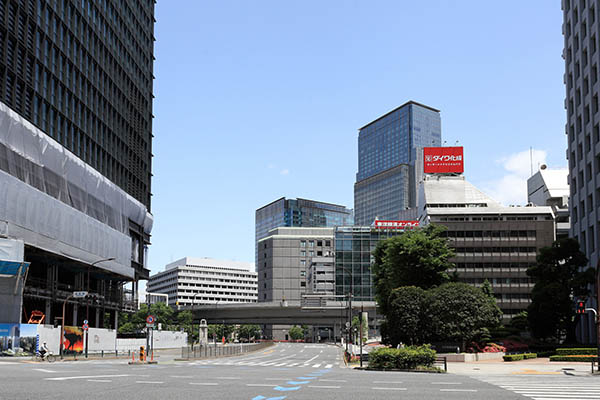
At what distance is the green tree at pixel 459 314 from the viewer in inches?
2458

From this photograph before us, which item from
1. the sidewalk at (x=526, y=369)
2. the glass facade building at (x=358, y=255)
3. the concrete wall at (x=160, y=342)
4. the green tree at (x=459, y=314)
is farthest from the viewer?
the glass facade building at (x=358, y=255)

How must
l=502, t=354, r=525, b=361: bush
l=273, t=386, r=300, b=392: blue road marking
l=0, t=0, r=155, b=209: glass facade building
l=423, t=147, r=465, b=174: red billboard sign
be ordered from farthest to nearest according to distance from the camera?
l=423, t=147, r=465, b=174: red billboard sign → l=0, t=0, r=155, b=209: glass facade building → l=502, t=354, r=525, b=361: bush → l=273, t=386, r=300, b=392: blue road marking

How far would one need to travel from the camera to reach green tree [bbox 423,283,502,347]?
62.4 meters

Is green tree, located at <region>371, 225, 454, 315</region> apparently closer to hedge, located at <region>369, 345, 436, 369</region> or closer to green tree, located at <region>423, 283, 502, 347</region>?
green tree, located at <region>423, 283, 502, 347</region>

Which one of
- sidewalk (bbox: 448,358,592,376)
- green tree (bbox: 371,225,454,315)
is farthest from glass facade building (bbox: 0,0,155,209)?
sidewalk (bbox: 448,358,592,376)

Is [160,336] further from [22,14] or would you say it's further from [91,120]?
[22,14]

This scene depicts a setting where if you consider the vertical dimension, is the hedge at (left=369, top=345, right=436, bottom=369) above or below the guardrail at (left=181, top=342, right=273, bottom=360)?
above

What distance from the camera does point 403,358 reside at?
133ft

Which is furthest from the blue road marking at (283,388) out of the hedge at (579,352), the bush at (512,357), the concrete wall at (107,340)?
the concrete wall at (107,340)

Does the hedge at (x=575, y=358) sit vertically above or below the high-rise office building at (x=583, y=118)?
below

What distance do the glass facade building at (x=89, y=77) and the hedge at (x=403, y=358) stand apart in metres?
43.5

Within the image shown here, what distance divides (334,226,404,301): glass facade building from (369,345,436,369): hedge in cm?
11273

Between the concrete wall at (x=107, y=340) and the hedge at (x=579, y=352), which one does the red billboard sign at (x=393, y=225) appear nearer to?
the concrete wall at (x=107, y=340)

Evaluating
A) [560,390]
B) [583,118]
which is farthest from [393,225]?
[560,390]
